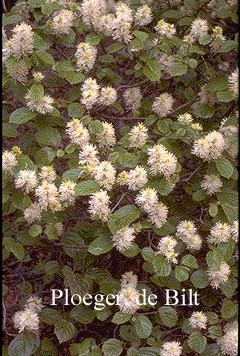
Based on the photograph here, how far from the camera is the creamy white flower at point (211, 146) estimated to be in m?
1.62

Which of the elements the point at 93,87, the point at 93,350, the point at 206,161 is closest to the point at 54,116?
the point at 93,87

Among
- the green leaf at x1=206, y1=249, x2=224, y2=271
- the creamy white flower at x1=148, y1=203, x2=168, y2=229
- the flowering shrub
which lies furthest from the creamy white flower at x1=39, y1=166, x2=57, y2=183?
the green leaf at x1=206, y1=249, x2=224, y2=271

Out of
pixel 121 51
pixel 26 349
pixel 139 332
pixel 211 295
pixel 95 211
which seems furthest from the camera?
pixel 121 51

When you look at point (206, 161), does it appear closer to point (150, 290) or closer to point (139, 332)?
point (150, 290)

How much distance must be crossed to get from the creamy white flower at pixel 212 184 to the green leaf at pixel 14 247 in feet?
2.07

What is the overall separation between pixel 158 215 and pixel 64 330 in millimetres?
528

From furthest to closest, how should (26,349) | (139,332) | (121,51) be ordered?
(121,51), (26,349), (139,332)

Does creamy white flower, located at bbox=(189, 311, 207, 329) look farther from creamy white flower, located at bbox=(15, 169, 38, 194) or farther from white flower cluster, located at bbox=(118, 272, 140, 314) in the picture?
creamy white flower, located at bbox=(15, 169, 38, 194)

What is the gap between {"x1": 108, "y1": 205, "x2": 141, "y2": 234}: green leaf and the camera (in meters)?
1.55

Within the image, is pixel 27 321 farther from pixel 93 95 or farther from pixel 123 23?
pixel 123 23

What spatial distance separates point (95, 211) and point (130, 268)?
2.01ft

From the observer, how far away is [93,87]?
1.75 metres

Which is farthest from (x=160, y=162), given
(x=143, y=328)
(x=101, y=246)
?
(x=143, y=328)

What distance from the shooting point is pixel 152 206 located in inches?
62.6
